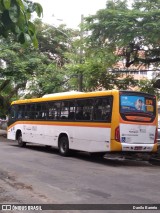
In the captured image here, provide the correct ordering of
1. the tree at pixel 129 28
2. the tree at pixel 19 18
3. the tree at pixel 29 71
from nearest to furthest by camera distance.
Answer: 1. the tree at pixel 19 18
2. the tree at pixel 129 28
3. the tree at pixel 29 71

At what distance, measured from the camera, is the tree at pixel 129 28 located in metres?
15.1

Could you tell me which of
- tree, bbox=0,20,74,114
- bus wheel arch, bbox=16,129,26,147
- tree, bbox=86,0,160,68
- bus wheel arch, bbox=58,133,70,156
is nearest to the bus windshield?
tree, bbox=86,0,160,68

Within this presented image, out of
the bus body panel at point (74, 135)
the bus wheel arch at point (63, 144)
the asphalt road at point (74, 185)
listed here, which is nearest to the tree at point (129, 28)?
the bus body panel at point (74, 135)

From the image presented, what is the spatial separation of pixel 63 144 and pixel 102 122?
11.4 feet

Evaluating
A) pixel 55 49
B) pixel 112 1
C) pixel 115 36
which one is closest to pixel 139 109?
pixel 115 36

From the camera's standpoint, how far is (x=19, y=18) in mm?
3967

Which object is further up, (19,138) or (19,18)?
(19,18)

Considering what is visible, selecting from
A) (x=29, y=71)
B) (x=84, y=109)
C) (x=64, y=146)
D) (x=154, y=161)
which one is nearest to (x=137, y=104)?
(x=84, y=109)

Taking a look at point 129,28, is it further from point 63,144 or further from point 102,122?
point 63,144

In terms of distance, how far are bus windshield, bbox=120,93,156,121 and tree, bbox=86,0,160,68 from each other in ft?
8.20

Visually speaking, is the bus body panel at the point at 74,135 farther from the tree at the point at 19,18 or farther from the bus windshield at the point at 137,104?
the tree at the point at 19,18

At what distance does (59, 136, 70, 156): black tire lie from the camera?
1680 centimetres

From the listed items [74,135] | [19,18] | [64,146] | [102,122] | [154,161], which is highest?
[19,18]

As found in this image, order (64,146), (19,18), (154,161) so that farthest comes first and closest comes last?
(64,146)
(154,161)
(19,18)
